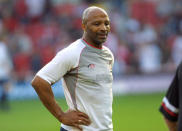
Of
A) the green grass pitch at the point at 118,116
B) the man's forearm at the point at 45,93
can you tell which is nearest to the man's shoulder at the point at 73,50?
the man's forearm at the point at 45,93

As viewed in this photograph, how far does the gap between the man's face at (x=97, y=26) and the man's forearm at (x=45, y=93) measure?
0.71 metres

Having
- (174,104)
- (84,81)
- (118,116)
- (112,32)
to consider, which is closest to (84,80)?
(84,81)

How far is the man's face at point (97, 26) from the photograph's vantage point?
4.75 meters

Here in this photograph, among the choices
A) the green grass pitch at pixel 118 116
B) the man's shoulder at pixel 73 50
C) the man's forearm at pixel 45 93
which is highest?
the man's shoulder at pixel 73 50

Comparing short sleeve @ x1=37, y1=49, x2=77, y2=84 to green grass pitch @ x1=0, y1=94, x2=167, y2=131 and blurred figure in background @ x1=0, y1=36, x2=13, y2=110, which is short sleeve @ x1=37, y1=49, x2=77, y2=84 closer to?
green grass pitch @ x1=0, y1=94, x2=167, y2=131

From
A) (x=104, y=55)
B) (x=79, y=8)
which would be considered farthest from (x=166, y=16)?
(x=104, y=55)

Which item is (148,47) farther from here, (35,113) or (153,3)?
(35,113)

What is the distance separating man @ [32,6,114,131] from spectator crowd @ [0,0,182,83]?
12.4 meters

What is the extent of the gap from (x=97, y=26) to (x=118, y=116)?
309 inches

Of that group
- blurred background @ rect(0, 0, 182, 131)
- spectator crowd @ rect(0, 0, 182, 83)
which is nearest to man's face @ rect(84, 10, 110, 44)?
blurred background @ rect(0, 0, 182, 131)

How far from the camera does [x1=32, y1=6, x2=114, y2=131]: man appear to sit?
4598mm

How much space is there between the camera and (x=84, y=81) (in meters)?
4.69

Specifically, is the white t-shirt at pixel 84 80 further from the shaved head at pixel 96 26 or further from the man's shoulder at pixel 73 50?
the shaved head at pixel 96 26

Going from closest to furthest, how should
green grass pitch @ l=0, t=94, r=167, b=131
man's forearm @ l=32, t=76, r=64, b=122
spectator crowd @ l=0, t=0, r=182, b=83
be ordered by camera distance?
man's forearm @ l=32, t=76, r=64, b=122
green grass pitch @ l=0, t=94, r=167, b=131
spectator crowd @ l=0, t=0, r=182, b=83
